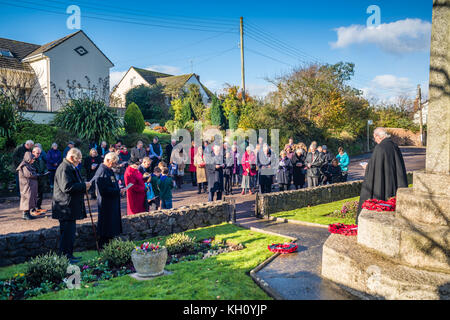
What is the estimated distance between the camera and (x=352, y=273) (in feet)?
14.6

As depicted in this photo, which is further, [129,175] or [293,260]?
[129,175]

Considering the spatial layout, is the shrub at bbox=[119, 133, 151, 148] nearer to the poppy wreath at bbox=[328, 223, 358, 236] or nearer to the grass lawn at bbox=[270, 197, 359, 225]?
the grass lawn at bbox=[270, 197, 359, 225]

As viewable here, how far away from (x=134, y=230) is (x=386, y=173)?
5435mm

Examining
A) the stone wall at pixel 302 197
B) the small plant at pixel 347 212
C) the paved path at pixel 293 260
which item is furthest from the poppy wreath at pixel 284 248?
the small plant at pixel 347 212

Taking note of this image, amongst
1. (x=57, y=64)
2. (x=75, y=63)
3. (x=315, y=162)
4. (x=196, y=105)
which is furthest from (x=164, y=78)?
(x=315, y=162)

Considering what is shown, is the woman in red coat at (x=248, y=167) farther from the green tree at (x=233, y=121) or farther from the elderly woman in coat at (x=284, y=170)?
the green tree at (x=233, y=121)

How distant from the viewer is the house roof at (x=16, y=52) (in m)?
27.7

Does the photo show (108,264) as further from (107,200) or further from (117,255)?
(107,200)

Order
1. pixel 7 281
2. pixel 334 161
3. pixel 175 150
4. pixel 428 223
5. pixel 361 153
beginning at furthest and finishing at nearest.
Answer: pixel 361 153, pixel 175 150, pixel 334 161, pixel 7 281, pixel 428 223

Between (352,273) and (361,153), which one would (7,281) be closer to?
(352,273)

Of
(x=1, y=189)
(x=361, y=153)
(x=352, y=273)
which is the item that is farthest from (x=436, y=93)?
(x=361, y=153)

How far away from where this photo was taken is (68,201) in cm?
648

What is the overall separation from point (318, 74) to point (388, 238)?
2627 centimetres

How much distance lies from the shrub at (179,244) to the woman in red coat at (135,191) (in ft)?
5.77
